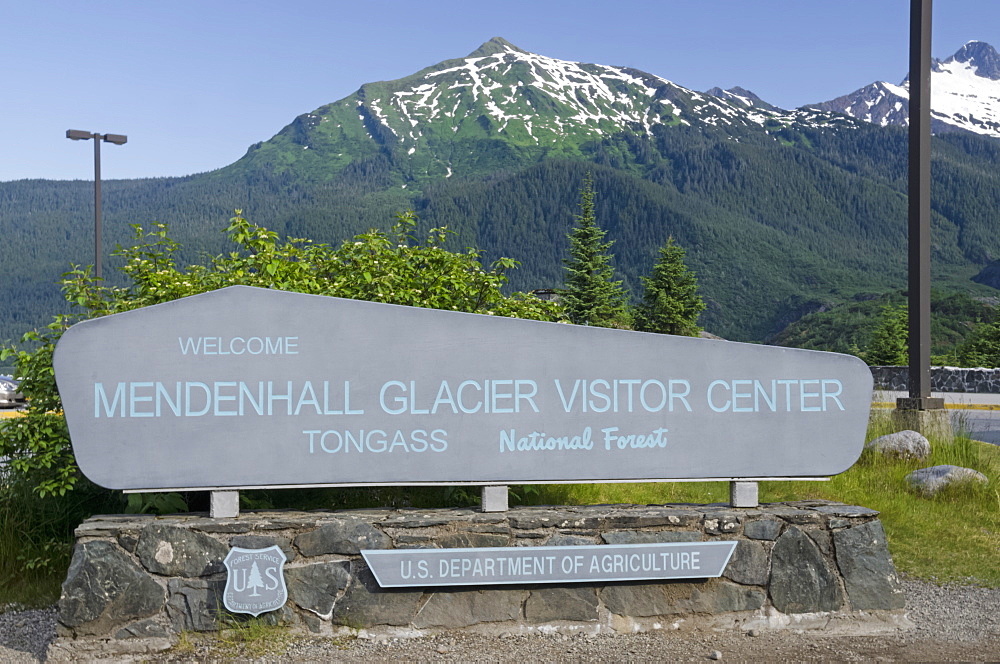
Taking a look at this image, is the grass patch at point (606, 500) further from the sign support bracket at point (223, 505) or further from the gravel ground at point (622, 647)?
the sign support bracket at point (223, 505)

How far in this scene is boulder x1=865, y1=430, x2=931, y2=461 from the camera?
8.41m

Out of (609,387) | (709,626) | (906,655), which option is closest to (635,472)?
(609,387)

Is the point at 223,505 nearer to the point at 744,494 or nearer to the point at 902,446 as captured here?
the point at 744,494

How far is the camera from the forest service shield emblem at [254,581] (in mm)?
4285

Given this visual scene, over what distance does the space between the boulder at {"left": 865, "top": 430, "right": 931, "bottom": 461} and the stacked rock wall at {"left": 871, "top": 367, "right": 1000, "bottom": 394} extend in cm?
1620

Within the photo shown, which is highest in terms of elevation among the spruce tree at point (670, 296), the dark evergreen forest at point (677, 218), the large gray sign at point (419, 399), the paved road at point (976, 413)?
the dark evergreen forest at point (677, 218)

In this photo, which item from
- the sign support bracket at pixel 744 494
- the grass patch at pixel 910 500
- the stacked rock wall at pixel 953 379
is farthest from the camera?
the stacked rock wall at pixel 953 379

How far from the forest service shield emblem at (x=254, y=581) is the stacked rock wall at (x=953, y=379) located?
22.3 m

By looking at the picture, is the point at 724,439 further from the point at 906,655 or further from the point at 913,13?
the point at 913,13

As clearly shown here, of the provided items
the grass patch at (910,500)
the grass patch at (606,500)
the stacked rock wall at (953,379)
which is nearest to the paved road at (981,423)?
the grass patch at (910,500)

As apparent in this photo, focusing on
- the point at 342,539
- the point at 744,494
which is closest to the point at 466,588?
the point at 342,539

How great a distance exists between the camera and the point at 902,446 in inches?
333

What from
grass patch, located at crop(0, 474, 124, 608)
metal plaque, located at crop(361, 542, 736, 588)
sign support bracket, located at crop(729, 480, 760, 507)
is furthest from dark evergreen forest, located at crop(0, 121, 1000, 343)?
grass patch, located at crop(0, 474, 124, 608)

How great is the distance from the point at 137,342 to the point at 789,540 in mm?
3527
